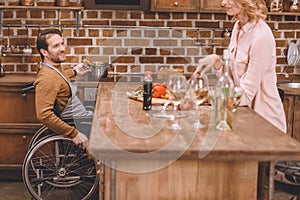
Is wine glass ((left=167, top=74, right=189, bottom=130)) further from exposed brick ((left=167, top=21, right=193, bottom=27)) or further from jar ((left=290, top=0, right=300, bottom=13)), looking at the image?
jar ((left=290, top=0, right=300, bottom=13))

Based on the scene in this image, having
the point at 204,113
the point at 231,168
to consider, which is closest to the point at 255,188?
the point at 231,168

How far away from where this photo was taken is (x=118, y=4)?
462cm

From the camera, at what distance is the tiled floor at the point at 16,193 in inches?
158

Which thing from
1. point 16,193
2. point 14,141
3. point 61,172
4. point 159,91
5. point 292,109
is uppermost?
point 159,91

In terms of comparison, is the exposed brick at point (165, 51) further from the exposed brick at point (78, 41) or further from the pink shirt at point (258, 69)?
the pink shirt at point (258, 69)

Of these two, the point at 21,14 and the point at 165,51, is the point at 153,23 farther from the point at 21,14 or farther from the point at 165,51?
the point at 21,14

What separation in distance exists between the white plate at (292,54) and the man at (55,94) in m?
2.17

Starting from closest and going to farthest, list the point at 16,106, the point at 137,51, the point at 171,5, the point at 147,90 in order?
the point at 147,90
the point at 16,106
the point at 171,5
the point at 137,51

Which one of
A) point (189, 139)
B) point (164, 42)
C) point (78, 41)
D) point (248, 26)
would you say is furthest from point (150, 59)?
point (189, 139)

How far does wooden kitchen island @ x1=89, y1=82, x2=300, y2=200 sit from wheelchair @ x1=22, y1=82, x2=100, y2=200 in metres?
1.34

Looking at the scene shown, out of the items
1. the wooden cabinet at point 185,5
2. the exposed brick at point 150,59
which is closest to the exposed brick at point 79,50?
the exposed brick at point 150,59

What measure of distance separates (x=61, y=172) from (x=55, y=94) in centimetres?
60

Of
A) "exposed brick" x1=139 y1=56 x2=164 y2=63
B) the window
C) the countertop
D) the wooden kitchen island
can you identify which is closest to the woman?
the countertop

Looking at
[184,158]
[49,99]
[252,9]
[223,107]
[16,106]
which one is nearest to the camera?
[184,158]
